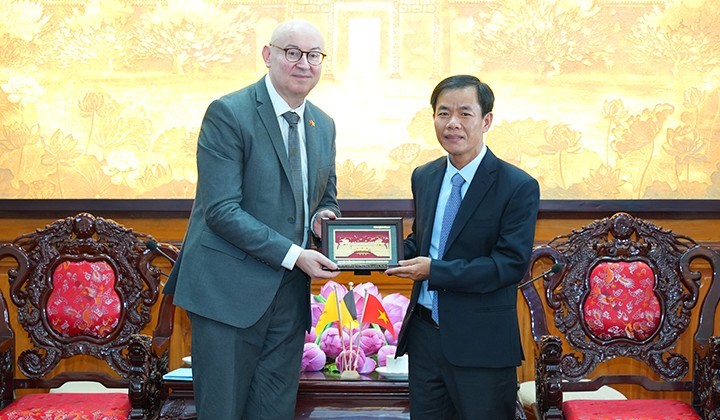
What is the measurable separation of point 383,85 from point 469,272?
70.6 inches

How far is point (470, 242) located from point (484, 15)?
181 cm

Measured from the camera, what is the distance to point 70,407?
9.34ft

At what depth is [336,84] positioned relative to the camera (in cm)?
384

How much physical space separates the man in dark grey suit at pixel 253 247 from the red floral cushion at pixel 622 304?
1.18 meters

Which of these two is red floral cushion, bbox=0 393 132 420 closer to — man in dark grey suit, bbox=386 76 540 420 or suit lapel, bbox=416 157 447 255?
man in dark grey suit, bbox=386 76 540 420

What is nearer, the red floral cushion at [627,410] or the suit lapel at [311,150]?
the suit lapel at [311,150]

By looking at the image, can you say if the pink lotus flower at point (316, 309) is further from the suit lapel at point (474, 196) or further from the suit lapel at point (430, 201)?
the suit lapel at point (474, 196)

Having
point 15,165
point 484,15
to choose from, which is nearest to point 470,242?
point 484,15

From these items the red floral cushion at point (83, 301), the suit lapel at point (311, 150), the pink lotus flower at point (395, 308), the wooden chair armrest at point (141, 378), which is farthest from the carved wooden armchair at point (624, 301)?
the red floral cushion at point (83, 301)

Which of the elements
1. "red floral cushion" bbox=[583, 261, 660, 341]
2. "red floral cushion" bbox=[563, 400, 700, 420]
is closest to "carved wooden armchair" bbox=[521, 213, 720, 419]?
"red floral cushion" bbox=[583, 261, 660, 341]

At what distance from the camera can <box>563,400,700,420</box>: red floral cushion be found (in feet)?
9.02

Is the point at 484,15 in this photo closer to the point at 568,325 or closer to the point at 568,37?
the point at 568,37

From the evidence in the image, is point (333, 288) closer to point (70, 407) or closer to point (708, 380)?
point (70, 407)

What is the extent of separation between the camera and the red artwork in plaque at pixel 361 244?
2387 mm
